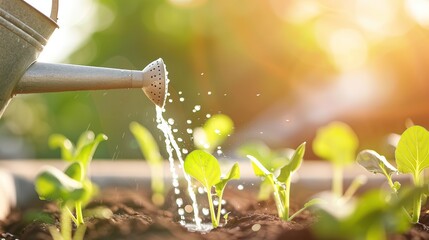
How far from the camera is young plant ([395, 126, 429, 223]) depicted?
3.98 feet

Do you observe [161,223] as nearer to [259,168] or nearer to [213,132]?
[259,168]

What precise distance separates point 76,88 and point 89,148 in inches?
7.6

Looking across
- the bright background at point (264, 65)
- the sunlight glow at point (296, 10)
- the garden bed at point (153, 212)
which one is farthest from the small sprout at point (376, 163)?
the sunlight glow at point (296, 10)

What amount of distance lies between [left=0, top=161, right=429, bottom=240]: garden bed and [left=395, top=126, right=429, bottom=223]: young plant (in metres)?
0.11

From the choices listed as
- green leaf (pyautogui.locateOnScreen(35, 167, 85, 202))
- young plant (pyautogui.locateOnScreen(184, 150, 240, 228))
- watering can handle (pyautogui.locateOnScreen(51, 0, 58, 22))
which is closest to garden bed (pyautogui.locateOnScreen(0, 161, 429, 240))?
young plant (pyautogui.locateOnScreen(184, 150, 240, 228))

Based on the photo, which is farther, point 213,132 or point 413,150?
point 213,132

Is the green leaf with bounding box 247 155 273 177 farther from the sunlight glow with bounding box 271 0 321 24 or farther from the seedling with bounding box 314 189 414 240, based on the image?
the sunlight glow with bounding box 271 0 321 24

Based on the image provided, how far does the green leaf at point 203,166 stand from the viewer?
4.20 feet

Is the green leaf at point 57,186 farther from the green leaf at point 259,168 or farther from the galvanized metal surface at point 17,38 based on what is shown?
the galvanized metal surface at point 17,38

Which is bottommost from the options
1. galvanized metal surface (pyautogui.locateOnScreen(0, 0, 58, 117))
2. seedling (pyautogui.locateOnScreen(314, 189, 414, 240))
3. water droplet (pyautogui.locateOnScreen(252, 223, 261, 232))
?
water droplet (pyautogui.locateOnScreen(252, 223, 261, 232))

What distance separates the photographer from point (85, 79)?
5.01 feet

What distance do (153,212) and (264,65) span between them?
13.0 ft

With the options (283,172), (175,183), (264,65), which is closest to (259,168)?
(283,172)

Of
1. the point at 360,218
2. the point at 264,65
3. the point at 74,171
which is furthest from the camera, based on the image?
the point at 264,65
